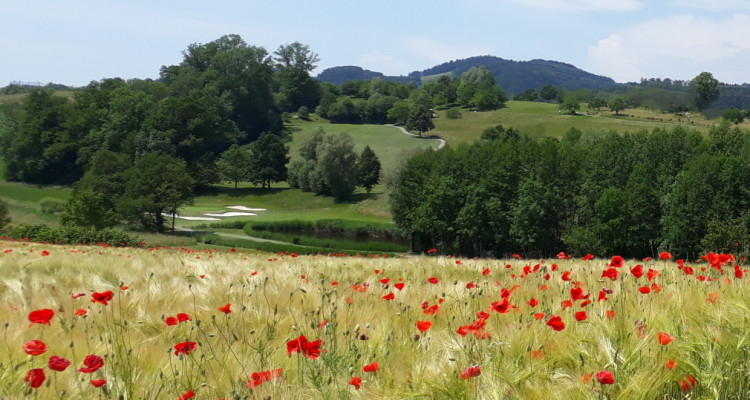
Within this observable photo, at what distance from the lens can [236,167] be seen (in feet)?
377

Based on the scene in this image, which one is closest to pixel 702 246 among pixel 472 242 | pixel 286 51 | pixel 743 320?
pixel 472 242

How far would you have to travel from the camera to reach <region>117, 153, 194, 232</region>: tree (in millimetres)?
67875

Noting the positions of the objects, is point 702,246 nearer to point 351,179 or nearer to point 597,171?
point 597,171

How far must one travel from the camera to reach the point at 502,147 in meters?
71.3

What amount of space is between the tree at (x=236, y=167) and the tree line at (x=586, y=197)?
47.8m

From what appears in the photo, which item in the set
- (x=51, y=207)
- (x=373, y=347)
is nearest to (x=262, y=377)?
(x=373, y=347)

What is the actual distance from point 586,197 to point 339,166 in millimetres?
49109

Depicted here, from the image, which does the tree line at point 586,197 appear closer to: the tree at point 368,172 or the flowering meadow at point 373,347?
the tree at point 368,172

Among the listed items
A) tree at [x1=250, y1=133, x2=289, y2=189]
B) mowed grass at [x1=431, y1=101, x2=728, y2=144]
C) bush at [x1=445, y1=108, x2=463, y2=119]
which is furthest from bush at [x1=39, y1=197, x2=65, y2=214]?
bush at [x1=445, y1=108, x2=463, y2=119]

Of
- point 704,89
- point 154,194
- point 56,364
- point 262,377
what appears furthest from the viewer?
point 704,89

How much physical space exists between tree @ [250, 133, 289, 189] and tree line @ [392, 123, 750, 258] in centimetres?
4337

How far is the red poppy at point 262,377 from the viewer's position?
298cm

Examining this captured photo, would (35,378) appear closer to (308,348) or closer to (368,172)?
(308,348)

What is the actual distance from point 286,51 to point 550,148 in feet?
489
